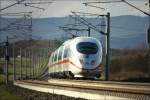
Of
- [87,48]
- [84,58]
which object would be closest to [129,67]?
[87,48]

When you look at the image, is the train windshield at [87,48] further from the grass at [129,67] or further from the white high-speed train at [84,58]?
the grass at [129,67]

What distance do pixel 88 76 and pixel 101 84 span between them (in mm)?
9268

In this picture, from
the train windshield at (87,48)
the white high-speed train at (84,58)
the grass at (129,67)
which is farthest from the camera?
the grass at (129,67)

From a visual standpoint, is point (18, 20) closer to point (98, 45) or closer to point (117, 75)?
point (117, 75)

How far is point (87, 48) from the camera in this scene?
151 feet

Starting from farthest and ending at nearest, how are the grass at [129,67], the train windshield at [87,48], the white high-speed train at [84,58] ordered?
the grass at [129,67], the train windshield at [87,48], the white high-speed train at [84,58]

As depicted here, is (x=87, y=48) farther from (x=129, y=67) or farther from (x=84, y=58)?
(x=129, y=67)

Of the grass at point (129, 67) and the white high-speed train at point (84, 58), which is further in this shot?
the grass at point (129, 67)

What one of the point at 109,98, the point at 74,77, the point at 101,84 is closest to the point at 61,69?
the point at 74,77

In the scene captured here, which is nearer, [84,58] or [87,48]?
[84,58]

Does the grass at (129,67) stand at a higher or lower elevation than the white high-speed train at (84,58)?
lower

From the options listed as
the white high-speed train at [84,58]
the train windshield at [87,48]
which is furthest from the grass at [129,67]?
the train windshield at [87,48]

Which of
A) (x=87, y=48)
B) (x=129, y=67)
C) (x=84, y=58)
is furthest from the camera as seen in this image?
(x=129, y=67)

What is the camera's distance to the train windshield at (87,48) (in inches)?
1801
